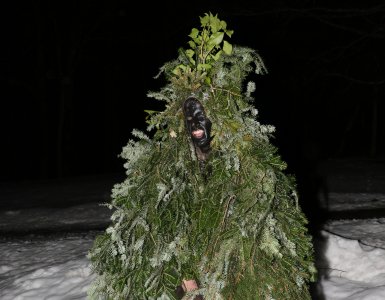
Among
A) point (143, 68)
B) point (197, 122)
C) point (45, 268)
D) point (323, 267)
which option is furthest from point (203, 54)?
point (143, 68)

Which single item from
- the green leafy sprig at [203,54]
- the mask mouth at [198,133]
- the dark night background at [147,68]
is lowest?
the mask mouth at [198,133]

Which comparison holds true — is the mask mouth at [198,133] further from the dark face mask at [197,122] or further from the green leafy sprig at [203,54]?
the green leafy sprig at [203,54]

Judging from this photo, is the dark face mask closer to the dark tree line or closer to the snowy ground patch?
the snowy ground patch

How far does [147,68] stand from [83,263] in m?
24.1

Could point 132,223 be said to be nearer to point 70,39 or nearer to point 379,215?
point 379,215

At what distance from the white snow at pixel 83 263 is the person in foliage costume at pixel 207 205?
2.49 meters

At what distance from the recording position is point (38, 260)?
7258mm

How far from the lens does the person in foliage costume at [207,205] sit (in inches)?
104

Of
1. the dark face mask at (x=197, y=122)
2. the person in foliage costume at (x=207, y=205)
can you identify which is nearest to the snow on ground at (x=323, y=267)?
the person in foliage costume at (x=207, y=205)

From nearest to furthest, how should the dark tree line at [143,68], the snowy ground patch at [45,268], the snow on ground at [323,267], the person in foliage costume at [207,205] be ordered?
the person in foliage costume at [207,205]
the snow on ground at [323,267]
the snowy ground patch at [45,268]
the dark tree line at [143,68]

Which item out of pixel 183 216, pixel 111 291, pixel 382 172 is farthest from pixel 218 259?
pixel 382 172

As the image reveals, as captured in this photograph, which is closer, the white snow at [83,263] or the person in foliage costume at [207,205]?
the person in foliage costume at [207,205]

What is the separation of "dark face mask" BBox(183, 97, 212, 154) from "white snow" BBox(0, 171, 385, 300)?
2.89 meters

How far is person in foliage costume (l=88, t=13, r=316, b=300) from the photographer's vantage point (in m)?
2.63
